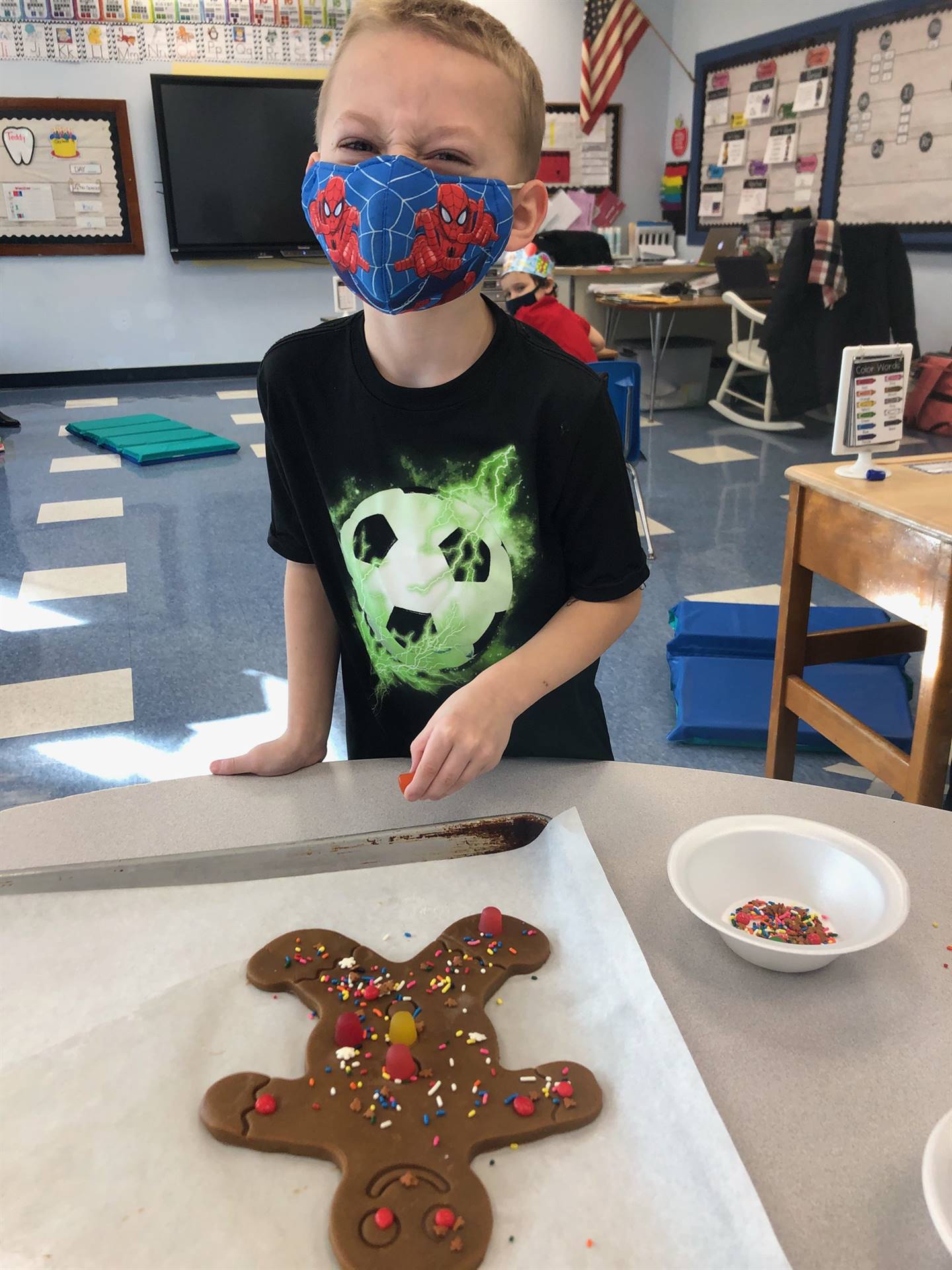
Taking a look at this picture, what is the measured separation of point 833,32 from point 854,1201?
19.6 feet

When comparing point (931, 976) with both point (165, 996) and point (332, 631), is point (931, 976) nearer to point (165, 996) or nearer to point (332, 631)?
point (165, 996)

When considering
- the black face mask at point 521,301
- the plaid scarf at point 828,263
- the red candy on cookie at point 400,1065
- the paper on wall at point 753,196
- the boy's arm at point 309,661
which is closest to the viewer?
the red candy on cookie at point 400,1065

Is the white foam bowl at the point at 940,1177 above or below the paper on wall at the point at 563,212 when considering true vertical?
below

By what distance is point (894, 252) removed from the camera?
4.10m

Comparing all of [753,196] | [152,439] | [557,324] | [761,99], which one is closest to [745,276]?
[753,196]

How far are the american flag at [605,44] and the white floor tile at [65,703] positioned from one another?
5.53 m

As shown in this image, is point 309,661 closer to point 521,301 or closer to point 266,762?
point 266,762

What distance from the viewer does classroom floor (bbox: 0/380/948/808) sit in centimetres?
198

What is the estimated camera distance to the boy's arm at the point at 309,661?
845 mm

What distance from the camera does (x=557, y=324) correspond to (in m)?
2.95

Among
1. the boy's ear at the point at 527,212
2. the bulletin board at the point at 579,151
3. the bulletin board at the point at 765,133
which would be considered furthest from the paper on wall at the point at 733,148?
the boy's ear at the point at 527,212

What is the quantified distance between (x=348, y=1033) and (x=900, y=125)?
5.41 m

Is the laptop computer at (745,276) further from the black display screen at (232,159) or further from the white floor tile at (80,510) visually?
the white floor tile at (80,510)

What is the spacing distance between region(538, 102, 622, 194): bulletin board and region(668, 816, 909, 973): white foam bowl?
21.4 ft
